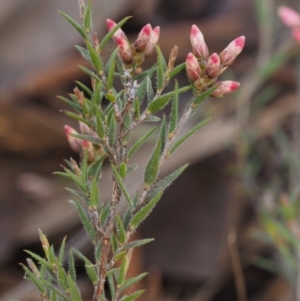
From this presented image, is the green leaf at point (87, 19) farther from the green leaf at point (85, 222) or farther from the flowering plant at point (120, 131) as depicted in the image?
the green leaf at point (85, 222)

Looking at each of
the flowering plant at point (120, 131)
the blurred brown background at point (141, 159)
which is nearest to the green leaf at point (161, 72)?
the flowering plant at point (120, 131)

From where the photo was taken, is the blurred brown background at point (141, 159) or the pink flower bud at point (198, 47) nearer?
the pink flower bud at point (198, 47)

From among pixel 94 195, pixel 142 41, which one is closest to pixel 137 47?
pixel 142 41

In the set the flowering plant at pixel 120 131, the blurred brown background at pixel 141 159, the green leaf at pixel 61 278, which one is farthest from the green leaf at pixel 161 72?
the blurred brown background at pixel 141 159

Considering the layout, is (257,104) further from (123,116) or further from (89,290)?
(123,116)

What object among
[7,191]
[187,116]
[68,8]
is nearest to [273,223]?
[187,116]

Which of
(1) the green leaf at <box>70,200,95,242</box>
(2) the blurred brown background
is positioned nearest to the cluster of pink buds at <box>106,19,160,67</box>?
(1) the green leaf at <box>70,200,95,242</box>

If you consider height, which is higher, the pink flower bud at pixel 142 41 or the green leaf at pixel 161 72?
the pink flower bud at pixel 142 41
